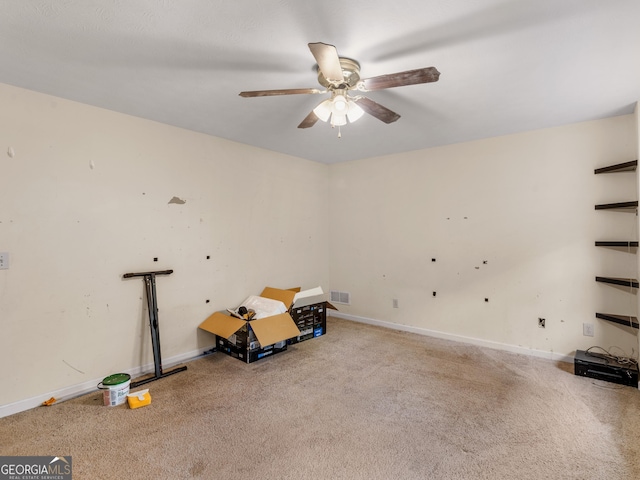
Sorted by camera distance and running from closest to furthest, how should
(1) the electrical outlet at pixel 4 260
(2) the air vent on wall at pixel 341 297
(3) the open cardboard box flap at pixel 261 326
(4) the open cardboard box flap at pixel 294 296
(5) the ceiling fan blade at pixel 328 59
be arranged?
(5) the ceiling fan blade at pixel 328 59 → (1) the electrical outlet at pixel 4 260 → (3) the open cardboard box flap at pixel 261 326 → (4) the open cardboard box flap at pixel 294 296 → (2) the air vent on wall at pixel 341 297

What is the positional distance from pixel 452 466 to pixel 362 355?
157cm

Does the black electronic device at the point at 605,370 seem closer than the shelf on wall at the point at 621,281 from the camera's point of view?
Yes

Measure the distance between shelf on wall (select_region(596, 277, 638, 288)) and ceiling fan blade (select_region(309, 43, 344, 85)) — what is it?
115 inches

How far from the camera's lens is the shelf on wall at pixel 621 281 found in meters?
2.67

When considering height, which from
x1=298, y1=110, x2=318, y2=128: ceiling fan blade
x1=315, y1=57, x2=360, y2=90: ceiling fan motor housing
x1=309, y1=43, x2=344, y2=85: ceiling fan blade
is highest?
x1=315, y1=57, x2=360, y2=90: ceiling fan motor housing

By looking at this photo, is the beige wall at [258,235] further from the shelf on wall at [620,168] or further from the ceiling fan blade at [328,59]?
the ceiling fan blade at [328,59]

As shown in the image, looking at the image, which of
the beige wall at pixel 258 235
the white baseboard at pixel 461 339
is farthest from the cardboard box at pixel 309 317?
the white baseboard at pixel 461 339

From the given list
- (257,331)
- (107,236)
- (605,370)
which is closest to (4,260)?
(107,236)

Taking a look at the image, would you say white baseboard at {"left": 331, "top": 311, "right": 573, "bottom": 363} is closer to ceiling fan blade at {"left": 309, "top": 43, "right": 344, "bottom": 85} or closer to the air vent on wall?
the air vent on wall

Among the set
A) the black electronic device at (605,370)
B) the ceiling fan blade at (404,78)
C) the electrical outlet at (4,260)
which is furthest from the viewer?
the black electronic device at (605,370)

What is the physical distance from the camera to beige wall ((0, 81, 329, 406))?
2236 mm

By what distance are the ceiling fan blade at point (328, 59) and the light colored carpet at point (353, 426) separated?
2.09 meters

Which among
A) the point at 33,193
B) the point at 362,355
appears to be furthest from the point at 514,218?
the point at 33,193

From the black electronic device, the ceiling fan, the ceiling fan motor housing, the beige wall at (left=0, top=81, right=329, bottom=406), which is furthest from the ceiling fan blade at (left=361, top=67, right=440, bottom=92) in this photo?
the black electronic device
